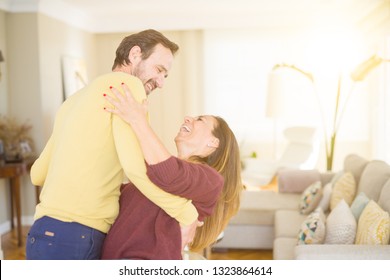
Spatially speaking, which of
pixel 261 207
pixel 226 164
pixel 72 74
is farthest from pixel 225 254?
pixel 72 74

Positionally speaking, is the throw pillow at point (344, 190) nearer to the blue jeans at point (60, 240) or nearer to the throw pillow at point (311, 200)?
the throw pillow at point (311, 200)

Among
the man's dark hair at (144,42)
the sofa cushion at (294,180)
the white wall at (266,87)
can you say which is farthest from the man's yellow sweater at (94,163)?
the white wall at (266,87)

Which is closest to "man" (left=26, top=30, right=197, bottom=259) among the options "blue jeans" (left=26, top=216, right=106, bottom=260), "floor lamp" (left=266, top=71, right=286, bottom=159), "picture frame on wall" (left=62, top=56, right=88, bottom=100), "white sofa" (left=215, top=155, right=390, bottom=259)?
"blue jeans" (left=26, top=216, right=106, bottom=260)

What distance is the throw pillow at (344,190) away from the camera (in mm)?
3686

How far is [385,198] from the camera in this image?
3.01 m

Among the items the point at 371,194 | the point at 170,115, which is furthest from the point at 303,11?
the point at 371,194

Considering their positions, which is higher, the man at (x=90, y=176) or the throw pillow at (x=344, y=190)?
the man at (x=90, y=176)

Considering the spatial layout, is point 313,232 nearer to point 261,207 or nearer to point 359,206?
point 359,206

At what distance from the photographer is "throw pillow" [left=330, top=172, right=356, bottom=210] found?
12.1 ft

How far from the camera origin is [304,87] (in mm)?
7316

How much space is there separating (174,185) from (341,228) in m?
1.75

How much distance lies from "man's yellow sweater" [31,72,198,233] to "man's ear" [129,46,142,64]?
3.8 inches

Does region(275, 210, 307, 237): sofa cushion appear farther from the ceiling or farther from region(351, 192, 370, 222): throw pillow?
the ceiling
